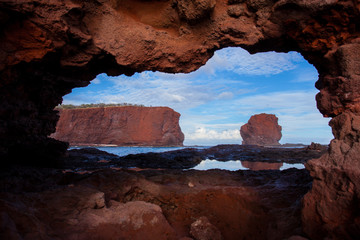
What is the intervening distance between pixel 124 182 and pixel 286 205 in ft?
9.92

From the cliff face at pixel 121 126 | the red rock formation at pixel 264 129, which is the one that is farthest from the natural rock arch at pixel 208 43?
the red rock formation at pixel 264 129

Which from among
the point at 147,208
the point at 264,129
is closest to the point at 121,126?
the point at 264,129

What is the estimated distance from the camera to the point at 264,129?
49781 mm

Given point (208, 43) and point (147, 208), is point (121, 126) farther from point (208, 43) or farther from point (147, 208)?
point (147, 208)

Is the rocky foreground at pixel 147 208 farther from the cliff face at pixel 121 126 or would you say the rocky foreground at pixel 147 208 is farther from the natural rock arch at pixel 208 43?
the cliff face at pixel 121 126

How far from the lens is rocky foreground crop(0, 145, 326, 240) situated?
2.17 metres

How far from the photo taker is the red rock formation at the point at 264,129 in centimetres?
4938

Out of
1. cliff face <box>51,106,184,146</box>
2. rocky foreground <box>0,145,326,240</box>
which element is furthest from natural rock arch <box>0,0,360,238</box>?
cliff face <box>51,106,184,146</box>

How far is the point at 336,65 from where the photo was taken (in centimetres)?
312

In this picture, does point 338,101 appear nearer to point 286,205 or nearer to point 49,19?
point 286,205

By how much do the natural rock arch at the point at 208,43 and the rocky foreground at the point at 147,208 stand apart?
80 centimetres

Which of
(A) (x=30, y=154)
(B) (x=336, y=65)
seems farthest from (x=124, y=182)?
(A) (x=30, y=154)

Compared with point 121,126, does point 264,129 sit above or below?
above

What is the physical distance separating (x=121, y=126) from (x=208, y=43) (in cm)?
4170
